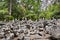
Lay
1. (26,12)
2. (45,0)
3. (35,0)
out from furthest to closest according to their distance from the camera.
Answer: (45,0) < (35,0) < (26,12)

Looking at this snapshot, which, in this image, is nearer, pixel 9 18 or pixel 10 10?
pixel 9 18

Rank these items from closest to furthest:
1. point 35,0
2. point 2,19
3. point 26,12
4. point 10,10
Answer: point 2,19, point 10,10, point 26,12, point 35,0

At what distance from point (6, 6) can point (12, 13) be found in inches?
48.6

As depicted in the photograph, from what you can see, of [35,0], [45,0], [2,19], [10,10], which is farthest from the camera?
[45,0]

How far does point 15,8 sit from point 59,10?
5.70 meters

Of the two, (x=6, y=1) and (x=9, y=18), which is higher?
(x=6, y=1)

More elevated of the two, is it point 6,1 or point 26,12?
point 6,1

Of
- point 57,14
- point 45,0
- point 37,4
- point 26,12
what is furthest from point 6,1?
point 45,0

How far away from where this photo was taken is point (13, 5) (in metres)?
24.1

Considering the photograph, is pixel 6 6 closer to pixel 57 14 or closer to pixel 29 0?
pixel 29 0

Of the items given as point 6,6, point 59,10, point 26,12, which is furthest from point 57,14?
point 6,6

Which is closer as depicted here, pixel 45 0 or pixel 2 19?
pixel 2 19

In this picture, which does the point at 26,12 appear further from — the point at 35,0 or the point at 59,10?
the point at 59,10

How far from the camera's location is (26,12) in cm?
2528
